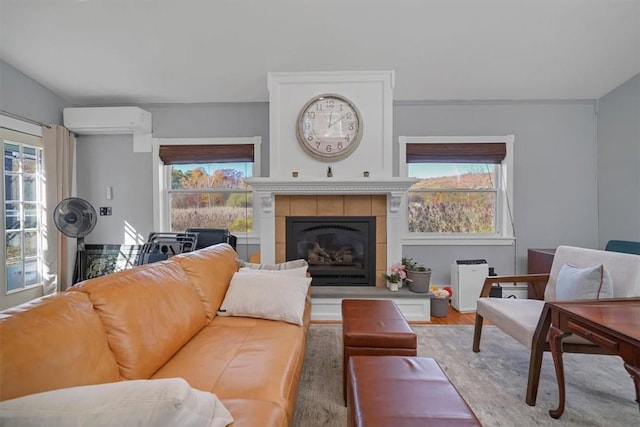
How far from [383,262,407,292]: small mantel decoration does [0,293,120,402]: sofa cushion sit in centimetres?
237

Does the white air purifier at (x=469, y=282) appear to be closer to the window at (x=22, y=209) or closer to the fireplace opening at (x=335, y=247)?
the fireplace opening at (x=335, y=247)

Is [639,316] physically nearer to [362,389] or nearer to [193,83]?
[362,389]

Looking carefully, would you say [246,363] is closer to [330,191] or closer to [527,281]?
[330,191]

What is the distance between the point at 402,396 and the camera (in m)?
1.03

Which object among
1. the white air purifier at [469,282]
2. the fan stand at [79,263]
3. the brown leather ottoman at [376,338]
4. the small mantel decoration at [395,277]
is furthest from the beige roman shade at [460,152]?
the fan stand at [79,263]

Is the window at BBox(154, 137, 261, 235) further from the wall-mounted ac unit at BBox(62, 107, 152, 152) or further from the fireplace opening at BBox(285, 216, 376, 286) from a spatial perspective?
the fireplace opening at BBox(285, 216, 376, 286)

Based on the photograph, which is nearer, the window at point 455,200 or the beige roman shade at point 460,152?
the beige roman shade at point 460,152

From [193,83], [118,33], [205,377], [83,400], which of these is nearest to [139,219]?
[193,83]

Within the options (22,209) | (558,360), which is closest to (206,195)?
(22,209)

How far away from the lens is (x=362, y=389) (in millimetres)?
1086

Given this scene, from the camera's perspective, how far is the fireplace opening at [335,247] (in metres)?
3.06

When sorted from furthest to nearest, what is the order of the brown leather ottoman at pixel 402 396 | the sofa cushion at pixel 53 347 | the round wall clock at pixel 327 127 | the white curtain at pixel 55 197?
the white curtain at pixel 55 197
the round wall clock at pixel 327 127
the brown leather ottoman at pixel 402 396
the sofa cushion at pixel 53 347

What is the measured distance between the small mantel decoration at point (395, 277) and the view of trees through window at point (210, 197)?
1855 millimetres

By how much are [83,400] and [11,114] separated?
3.77 meters
